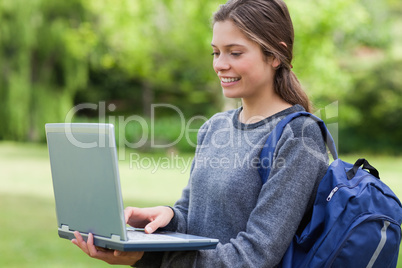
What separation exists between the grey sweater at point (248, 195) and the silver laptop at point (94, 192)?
88 millimetres

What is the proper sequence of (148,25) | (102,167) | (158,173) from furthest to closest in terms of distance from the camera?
(148,25)
(158,173)
(102,167)

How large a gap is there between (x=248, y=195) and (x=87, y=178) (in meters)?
0.46

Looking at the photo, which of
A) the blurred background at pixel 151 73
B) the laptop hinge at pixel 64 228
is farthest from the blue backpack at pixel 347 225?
the blurred background at pixel 151 73

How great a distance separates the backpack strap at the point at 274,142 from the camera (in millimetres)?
1563

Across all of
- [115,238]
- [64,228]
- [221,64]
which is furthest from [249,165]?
[64,228]

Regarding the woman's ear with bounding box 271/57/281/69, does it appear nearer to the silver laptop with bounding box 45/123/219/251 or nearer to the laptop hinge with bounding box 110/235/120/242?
the silver laptop with bounding box 45/123/219/251

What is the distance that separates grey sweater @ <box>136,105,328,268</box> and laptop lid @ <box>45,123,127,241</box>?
0.84ft

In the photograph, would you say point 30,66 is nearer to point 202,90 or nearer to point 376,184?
point 202,90

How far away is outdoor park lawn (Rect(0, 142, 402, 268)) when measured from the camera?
5137mm

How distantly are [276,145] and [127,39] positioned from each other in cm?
1323

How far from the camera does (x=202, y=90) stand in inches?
715

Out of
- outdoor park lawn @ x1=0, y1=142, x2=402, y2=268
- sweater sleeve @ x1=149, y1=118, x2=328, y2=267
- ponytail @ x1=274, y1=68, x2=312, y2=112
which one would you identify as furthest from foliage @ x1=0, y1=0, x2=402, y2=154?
sweater sleeve @ x1=149, y1=118, x2=328, y2=267

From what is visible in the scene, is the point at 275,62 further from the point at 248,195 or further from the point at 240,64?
the point at 248,195

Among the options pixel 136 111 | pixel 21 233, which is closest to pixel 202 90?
pixel 136 111
